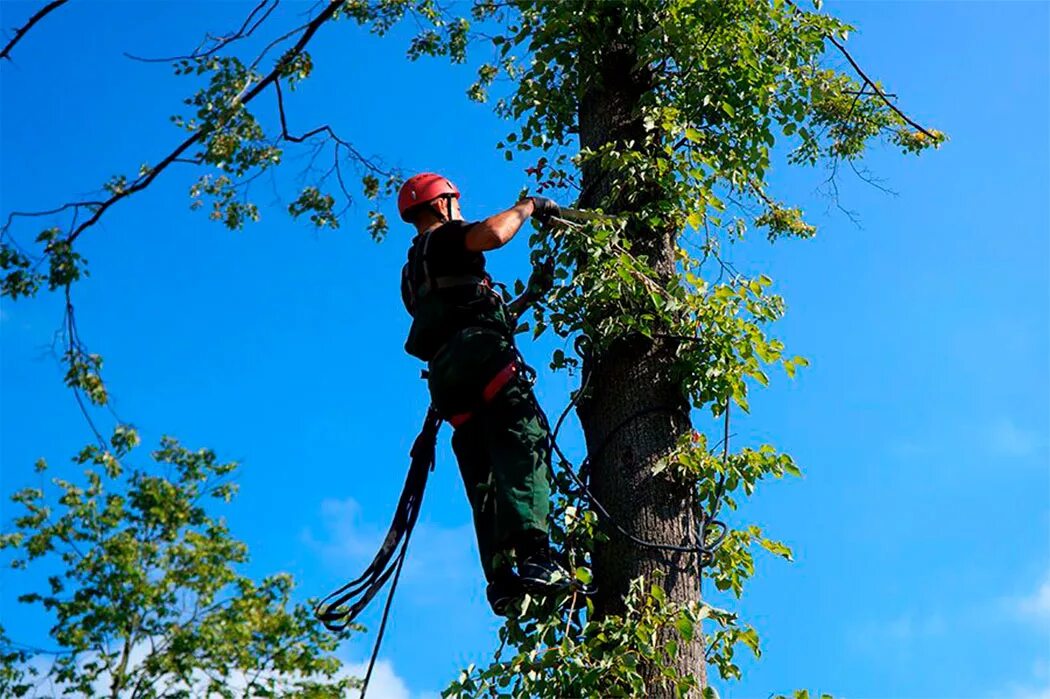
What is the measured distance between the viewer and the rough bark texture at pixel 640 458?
11.9ft

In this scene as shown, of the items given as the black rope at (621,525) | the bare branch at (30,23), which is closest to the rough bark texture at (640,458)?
the black rope at (621,525)

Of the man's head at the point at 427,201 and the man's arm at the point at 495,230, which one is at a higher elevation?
the man's head at the point at 427,201

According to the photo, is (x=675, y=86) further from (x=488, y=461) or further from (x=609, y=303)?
(x=488, y=461)

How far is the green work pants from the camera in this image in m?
3.64

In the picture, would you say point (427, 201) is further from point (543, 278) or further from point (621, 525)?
point (621, 525)

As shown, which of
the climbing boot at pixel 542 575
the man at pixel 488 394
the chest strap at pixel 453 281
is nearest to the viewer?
the climbing boot at pixel 542 575

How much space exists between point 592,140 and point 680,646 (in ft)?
7.28

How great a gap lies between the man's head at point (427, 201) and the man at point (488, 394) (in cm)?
11

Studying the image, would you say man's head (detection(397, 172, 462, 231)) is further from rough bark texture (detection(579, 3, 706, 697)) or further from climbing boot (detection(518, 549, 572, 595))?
climbing boot (detection(518, 549, 572, 595))

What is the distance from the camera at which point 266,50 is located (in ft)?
18.4

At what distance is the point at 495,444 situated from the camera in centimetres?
377

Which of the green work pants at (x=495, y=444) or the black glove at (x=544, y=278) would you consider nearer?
the green work pants at (x=495, y=444)

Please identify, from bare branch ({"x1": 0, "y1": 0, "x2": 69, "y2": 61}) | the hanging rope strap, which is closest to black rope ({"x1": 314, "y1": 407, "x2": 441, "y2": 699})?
the hanging rope strap

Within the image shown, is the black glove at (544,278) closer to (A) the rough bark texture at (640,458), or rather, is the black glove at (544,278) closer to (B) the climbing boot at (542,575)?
(A) the rough bark texture at (640,458)
